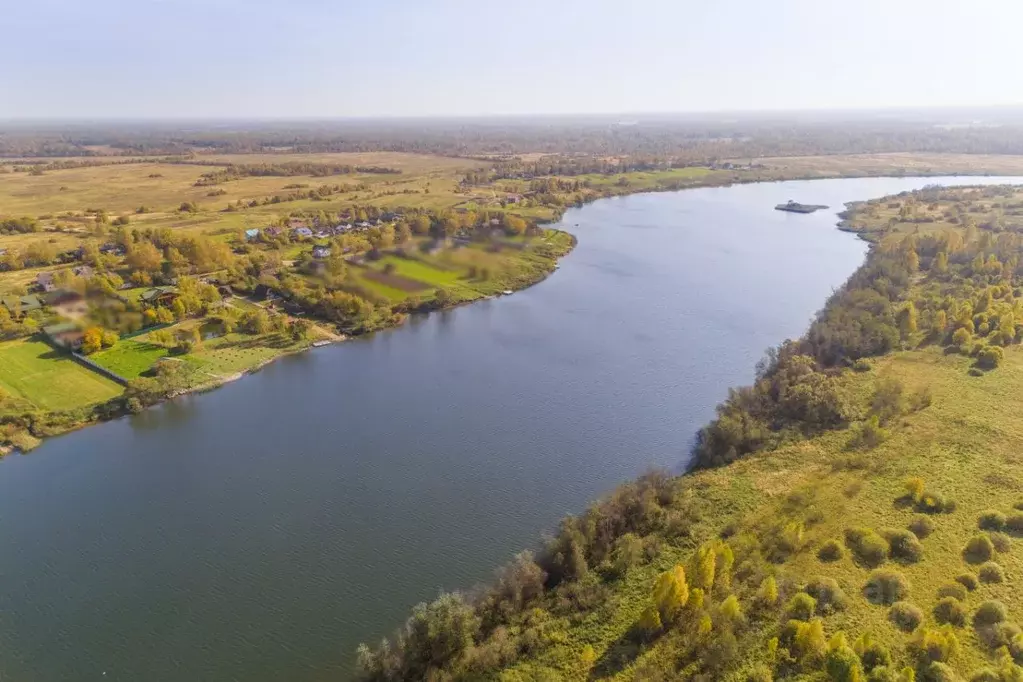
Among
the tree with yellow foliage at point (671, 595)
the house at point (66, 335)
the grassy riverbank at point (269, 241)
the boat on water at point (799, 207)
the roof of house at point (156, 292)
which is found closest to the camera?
the tree with yellow foliage at point (671, 595)

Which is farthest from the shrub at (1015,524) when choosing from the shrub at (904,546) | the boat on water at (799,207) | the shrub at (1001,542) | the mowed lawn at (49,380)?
the boat on water at (799,207)

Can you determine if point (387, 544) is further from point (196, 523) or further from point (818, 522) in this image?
point (818, 522)

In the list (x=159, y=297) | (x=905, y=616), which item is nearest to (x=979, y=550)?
(x=905, y=616)

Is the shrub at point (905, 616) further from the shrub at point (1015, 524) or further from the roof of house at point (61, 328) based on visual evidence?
the roof of house at point (61, 328)

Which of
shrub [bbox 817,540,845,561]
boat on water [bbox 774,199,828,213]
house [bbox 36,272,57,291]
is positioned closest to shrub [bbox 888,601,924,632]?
Answer: shrub [bbox 817,540,845,561]

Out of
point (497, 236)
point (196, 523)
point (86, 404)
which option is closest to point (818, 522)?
point (196, 523)
